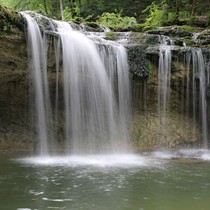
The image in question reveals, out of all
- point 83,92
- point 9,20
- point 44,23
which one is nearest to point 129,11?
point 44,23

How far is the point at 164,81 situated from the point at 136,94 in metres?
1.12

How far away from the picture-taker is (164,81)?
1167cm

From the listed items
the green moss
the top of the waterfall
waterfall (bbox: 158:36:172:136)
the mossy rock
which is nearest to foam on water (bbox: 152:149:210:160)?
waterfall (bbox: 158:36:172:136)

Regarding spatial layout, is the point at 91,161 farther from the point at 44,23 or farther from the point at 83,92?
the point at 44,23

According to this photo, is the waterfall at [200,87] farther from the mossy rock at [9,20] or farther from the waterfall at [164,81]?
the mossy rock at [9,20]

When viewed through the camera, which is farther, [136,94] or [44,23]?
[136,94]

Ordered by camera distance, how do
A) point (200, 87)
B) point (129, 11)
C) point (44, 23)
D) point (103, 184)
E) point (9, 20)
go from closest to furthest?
point (103, 184) < point (9, 20) < point (44, 23) < point (200, 87) < point (129, 11)

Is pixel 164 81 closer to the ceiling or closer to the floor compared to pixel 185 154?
closer to the ceiling

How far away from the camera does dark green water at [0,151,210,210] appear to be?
16.2 feet

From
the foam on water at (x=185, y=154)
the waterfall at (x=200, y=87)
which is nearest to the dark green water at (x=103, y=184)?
the foam on water at (x=185, y=154)

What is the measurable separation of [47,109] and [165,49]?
4664 millimetres

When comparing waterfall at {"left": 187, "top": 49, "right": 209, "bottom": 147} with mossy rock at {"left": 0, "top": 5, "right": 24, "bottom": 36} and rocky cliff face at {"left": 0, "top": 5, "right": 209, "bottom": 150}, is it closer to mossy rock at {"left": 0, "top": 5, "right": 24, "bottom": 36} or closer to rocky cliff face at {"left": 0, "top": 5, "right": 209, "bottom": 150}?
rocky cliff face at {"left": 0, "top": 5, "right": 209, "bottom": 150}

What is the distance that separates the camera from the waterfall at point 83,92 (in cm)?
996

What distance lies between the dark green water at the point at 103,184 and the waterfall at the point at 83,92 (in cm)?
173
